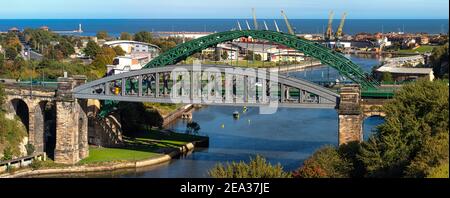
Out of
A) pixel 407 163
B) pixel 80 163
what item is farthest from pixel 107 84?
pixel 407 163

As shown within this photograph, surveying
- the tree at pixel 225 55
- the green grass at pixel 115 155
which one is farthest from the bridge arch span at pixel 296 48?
the tree at pixel 225 55

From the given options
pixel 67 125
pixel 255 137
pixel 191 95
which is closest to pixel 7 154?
pixel 67 125

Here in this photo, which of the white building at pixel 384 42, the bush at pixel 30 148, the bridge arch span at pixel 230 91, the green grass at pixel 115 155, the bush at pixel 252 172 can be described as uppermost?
the white building at pixel 384 42

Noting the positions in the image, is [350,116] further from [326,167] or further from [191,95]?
[191,95]

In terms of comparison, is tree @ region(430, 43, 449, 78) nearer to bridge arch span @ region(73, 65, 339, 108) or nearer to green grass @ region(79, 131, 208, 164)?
bridge arch span @ region(73, 65, 339, 108)

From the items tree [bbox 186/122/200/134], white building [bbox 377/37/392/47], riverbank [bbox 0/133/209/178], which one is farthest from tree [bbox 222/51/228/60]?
riverbank [bbox 0/133/209/178]

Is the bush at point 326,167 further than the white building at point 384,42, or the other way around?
the white building at point 384,42

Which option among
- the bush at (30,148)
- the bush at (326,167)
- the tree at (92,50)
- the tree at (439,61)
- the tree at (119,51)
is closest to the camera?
the bush at (326,167)

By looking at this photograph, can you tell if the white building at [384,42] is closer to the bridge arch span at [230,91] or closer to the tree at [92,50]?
the tree at [92,50]
